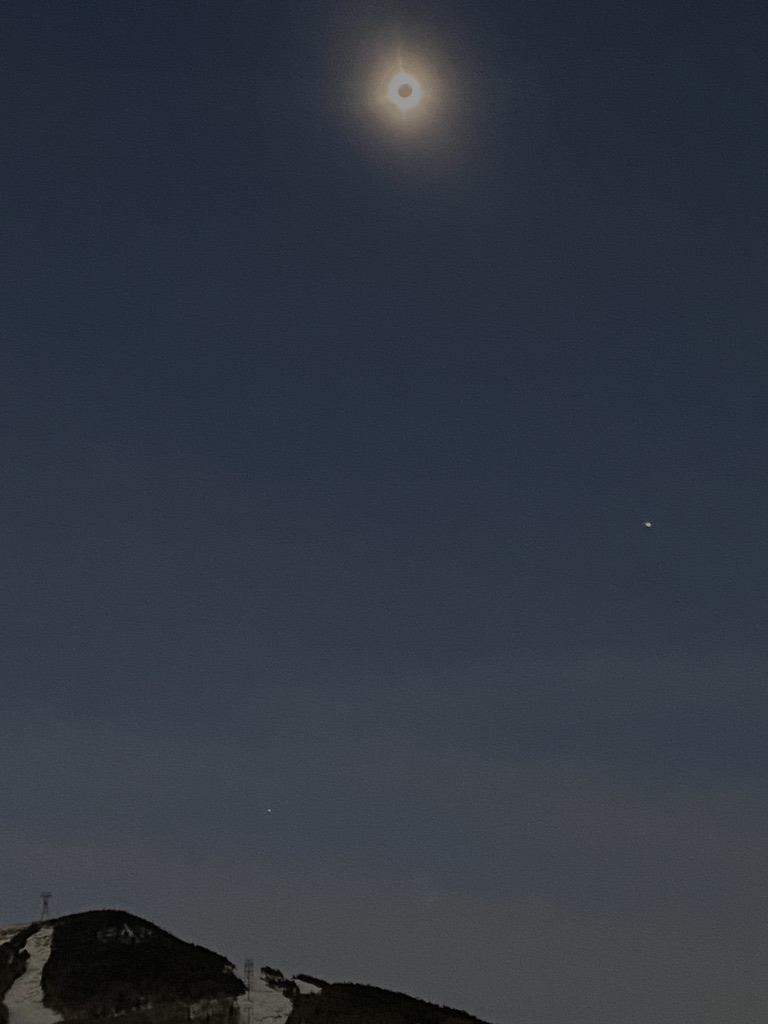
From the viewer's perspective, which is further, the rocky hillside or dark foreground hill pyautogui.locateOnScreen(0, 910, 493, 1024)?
the rocky hillside

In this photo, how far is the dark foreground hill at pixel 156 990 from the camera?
3802 inches

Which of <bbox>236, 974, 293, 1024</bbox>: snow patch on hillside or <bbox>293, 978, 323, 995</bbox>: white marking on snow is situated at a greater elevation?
<bbox>293, 978, 323, 995</bbox>: white marking on snow

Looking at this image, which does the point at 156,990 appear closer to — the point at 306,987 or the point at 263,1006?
the point at 263,1006

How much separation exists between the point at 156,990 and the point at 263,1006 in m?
12.1

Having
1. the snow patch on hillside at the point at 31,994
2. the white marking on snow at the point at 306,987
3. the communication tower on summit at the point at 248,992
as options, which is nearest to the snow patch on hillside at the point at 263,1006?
the communication tower on summit at the point at 248,992

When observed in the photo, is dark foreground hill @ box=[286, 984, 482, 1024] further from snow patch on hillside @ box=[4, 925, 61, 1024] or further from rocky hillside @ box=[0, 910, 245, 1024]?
snow patch on hillside @ box=[4, 925, 61, 1024]

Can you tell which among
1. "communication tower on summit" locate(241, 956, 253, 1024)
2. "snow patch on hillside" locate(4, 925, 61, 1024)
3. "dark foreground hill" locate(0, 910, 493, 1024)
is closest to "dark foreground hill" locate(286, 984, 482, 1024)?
"dark foreground hill" locate(0, 910, 493, 1024)

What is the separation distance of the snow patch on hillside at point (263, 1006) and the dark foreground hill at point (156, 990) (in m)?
0.10

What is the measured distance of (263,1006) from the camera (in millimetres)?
99188

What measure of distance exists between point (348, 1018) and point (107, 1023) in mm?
23720

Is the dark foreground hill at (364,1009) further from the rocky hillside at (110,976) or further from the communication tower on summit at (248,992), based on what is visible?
the rocky hillside at (110,976)

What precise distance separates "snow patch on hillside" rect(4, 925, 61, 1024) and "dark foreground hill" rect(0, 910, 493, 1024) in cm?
11

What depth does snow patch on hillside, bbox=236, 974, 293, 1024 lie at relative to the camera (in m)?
95.2

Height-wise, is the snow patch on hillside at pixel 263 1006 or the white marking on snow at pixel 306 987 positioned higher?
the white marking on snow at pixel 306 987
